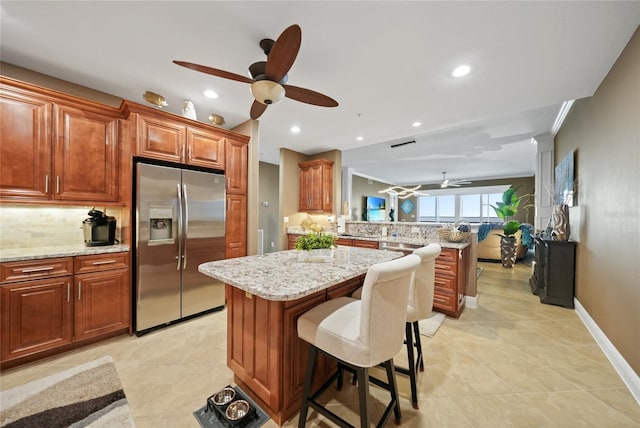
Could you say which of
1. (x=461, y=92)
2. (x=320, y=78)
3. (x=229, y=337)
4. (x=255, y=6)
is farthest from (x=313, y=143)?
(x=229, y=337)

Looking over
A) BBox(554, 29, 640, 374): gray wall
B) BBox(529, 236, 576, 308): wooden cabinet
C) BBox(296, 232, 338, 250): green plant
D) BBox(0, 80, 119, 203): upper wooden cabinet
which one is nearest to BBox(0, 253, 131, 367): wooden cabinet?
BBox(0, 80, 119, 203): upper wooden cabinet

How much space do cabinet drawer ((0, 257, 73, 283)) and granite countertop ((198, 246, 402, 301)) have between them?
157cm

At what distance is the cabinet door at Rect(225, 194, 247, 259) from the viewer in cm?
317

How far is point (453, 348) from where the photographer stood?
88.0 inches

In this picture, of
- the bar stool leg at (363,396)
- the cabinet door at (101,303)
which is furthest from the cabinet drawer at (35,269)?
the bar stool leg at (363,396)

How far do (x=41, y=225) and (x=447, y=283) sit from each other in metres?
4.51

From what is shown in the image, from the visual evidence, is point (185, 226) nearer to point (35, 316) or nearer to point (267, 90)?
point (35, 316)

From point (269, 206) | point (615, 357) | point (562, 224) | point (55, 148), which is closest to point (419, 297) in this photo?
point (615, 357)

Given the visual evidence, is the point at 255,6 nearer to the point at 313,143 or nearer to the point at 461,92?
the point at 461,92

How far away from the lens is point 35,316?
1.96 meters

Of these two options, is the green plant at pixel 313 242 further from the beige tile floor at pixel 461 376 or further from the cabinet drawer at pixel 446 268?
the cabinet drawer at pixel 446 268

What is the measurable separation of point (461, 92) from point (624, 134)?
1.35 meters

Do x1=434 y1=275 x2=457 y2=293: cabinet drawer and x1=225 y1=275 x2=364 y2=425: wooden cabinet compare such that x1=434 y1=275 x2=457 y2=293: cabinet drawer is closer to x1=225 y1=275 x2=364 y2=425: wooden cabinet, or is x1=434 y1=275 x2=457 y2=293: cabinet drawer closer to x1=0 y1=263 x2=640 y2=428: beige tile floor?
x1=0 y1=263 x2=640 y2=428: beige tile floor

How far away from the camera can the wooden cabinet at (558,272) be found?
3.10 metres
